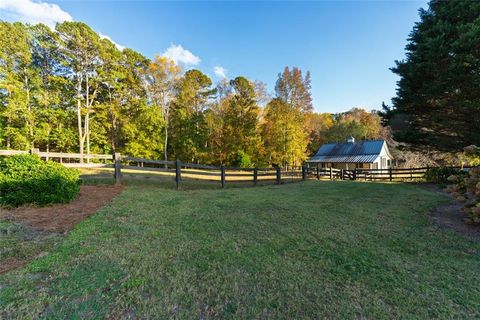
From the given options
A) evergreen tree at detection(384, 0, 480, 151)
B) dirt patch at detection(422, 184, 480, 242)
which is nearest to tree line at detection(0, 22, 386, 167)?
evergreen tree at detection(384, 0, 480, 151)

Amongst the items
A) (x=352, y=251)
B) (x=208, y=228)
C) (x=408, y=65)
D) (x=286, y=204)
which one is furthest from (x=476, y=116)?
(x=208, y=228)

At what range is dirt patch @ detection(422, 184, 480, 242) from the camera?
4.20m

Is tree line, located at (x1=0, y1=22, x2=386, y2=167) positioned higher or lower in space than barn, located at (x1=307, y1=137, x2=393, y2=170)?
higher

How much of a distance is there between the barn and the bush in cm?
2587

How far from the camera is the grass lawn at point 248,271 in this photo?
6.83 feet

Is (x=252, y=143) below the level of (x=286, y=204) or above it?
above

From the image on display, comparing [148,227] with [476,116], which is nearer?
[148,227]

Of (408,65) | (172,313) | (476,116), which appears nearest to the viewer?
(172,313)

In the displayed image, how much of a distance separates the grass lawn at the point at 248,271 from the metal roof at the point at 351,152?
22.5 meters

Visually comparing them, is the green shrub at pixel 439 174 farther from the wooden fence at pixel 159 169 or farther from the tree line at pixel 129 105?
the tree line at pixel 129 105

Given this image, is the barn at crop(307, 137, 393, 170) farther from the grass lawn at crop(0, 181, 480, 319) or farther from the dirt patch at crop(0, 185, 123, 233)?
the dirt patch at crop(0, 185, 123, 233)

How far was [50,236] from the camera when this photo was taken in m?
3.62

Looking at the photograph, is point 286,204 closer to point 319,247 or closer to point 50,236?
point 319,247

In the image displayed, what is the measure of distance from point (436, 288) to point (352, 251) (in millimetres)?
1000
